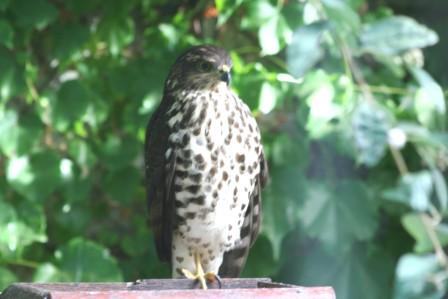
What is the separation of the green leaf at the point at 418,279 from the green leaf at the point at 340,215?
1.33 ft

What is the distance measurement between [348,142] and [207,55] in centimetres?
75

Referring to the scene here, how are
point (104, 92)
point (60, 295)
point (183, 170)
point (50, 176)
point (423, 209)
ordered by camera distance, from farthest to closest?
point (104, 92) → point (50, 176) → point (423, 209) → point (183, 170) → point (60, 295)

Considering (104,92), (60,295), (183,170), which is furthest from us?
(104,92)

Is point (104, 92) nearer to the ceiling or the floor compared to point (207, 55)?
nearer to the floor

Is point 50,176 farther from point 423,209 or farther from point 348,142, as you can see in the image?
point 423,209

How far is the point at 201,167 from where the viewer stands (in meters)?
3.03


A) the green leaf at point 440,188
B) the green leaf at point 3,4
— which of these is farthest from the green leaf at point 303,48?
the green leaf at point 3,4

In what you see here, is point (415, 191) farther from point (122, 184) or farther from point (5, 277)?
point (5, 277)

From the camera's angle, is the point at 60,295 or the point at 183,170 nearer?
the point at 60,295

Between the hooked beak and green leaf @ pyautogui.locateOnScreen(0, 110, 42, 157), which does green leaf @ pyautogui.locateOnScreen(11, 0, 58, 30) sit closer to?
green leaf @ pyautogui.locateOnScreen(0, 110, 42, 157)

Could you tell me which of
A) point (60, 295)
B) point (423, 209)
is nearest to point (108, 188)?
point (423, 209)

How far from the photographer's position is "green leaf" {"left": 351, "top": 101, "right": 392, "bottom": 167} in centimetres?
330

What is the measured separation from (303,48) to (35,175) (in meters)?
1.10

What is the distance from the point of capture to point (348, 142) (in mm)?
3715
